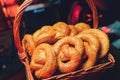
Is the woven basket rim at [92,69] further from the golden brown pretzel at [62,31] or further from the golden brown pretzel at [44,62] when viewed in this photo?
the golden brown pretzel at [62,31]

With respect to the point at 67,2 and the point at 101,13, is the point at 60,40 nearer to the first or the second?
the point at 101,13

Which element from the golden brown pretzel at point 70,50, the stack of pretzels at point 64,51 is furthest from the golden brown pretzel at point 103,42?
the golden brown pretzel at point 70,50

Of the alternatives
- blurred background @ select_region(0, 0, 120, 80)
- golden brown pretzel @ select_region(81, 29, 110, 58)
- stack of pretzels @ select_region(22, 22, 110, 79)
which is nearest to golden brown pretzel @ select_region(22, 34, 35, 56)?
stack of pretzels @ select_region(22, 22, 110, 79)

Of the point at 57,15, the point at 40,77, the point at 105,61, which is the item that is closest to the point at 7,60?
the point at 40,77

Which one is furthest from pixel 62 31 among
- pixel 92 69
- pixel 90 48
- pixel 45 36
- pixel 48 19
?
pixel 48 19

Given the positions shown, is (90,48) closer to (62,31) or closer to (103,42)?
(103,42)
